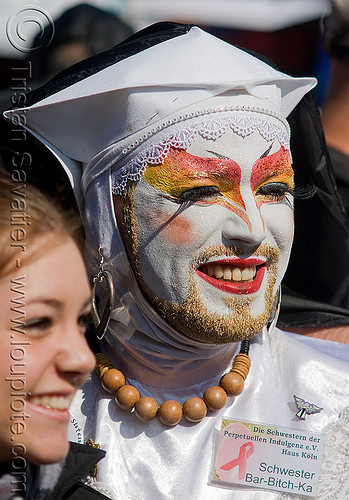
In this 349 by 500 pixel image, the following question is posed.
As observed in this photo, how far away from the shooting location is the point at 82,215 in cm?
196

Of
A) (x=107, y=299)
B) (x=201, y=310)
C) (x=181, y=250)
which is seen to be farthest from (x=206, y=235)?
(x=107, y=299)

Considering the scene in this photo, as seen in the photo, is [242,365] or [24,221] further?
[242,365]

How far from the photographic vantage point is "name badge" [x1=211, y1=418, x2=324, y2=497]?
183cm

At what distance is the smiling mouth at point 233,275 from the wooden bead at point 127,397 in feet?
1.27

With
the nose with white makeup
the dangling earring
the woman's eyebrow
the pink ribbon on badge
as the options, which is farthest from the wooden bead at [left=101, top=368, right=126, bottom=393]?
the woman's eyebrow

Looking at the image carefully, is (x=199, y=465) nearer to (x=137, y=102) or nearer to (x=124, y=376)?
(x=124, y=376)

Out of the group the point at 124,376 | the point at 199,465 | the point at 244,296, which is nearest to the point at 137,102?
the point at 244,296

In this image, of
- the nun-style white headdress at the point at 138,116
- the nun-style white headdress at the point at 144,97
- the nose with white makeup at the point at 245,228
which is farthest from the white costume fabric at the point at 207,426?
the nun-style white headdress at the point at 144,97

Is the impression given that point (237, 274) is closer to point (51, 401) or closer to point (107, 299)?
point (107, 299)

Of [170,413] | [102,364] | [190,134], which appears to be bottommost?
[170,413]

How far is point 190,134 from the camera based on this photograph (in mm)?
1775

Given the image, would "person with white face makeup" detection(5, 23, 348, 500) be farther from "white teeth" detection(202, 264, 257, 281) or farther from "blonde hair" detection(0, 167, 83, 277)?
"blonde hair" detection(0, 167, 83, 277)

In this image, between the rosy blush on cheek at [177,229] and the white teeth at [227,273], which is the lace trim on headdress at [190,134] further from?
the white teeth at [227,273]

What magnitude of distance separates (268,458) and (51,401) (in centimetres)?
75
